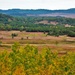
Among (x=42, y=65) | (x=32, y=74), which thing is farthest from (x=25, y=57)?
(x=32, y=74)

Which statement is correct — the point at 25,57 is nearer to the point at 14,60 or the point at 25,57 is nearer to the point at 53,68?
the point at 14,60

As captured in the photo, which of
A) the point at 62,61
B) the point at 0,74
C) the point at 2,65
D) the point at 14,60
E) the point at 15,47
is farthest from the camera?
the point at 15,47

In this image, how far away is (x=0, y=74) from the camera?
72.7 m

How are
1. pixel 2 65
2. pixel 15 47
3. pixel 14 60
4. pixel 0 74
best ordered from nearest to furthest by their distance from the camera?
pixel 0 74, pixel 2 65, pixel 14 60, pixel 15 47

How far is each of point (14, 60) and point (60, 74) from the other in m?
19.0

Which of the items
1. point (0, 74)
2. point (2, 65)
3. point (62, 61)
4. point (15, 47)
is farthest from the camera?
point (15, 47)

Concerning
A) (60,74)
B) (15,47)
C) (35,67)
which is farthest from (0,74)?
(15,47)

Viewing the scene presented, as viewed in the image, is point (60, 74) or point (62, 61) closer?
point (60, 74)

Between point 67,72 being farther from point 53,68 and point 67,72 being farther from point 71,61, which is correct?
point 71,61

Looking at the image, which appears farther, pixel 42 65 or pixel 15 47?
pixel 15 47

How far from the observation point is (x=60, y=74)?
75.4m

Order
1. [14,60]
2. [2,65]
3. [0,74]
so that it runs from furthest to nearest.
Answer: [14,60], [2,65], [0,74]

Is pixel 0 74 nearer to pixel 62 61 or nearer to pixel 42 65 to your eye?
pixel 42 65

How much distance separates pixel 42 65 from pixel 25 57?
1085 cm
